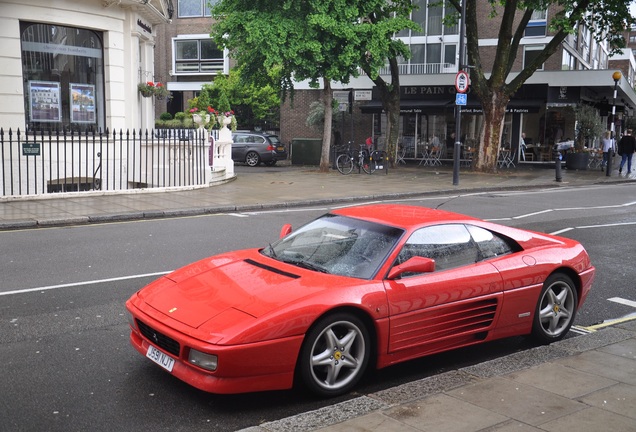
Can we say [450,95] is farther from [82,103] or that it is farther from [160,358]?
[160,358]

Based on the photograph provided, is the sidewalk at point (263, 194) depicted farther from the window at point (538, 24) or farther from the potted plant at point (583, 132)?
the window at point (538, 24)

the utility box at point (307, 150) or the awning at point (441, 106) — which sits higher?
the awning at point (441, 106)

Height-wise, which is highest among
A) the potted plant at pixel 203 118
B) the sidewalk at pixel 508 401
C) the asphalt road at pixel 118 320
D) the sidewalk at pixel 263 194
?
the potted plant at pixel 203 118

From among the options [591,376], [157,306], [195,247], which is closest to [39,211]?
[195,247]

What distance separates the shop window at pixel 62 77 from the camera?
17.1m

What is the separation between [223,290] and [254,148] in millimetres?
27484

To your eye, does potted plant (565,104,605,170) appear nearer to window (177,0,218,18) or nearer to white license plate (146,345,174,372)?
window (177,0,218,18)

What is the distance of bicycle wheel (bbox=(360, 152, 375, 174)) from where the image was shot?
89.4ft

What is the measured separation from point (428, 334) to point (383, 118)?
3260 cm

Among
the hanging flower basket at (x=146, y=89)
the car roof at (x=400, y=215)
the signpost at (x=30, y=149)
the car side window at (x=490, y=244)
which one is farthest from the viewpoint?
the hanging flower basket at (x=146, y=89)

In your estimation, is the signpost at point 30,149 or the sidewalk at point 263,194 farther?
the signpost at point 30,149

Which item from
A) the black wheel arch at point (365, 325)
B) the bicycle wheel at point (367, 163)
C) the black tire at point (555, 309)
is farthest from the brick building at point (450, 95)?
the black wheel arch at point (365, 325)

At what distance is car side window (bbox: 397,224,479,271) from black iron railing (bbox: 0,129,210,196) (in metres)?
12.0

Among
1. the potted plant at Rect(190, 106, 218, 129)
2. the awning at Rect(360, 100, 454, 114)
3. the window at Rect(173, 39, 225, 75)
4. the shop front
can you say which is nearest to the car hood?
the potted plant at Rect(190, 106, 218, 129)
